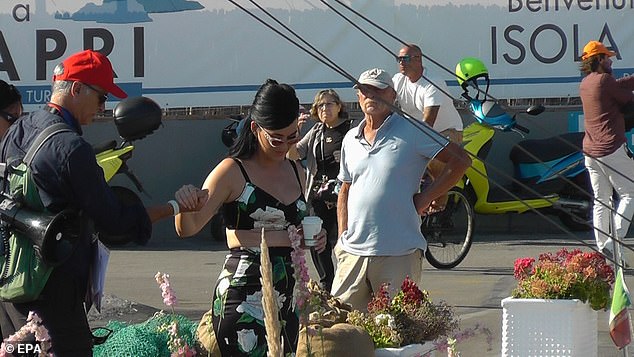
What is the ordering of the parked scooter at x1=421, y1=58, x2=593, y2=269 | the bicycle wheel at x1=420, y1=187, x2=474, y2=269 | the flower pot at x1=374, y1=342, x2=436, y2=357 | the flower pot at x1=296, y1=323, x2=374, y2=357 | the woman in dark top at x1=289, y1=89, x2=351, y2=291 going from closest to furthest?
the flower pot at x1=296, y1=323, x2=374, y2=357 < the flower pot at x1=374, y1=342, x2=436, y2=357 < the woman in dark top at x1=289, y1=89, x2=351, y2=291 < the bicycle wheel at x1=420, y1=187, x2=474, y2=269 < the parked scooter at x1=421, y1=58, x2=593, y2=269

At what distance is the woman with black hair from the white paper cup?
1.68m

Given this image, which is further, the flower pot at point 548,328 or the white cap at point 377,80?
the flower pot at point 548,328

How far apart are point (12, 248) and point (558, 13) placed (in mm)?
11043

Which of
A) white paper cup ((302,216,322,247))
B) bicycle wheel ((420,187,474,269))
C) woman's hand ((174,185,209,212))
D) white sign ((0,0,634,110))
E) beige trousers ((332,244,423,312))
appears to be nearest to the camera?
woman's hand ((174,185,209,212))

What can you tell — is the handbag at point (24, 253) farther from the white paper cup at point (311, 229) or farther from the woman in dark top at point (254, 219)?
the white paper cup at point (311, 229)

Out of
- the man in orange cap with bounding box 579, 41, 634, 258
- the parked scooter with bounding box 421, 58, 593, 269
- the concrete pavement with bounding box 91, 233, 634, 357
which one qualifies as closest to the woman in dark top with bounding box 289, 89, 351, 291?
the concrete pavement with bounding box 91, 233, 634, 357

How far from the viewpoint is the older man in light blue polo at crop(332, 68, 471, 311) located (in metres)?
6.18

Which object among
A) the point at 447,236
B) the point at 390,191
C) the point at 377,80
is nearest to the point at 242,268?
the point at 390,191

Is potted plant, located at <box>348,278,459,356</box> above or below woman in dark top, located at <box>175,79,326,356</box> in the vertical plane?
below

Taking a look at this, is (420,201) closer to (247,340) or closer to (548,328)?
(548,328)

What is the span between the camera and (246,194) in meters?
4.84

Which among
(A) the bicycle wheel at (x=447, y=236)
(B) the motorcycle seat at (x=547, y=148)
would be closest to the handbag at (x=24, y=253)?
Result: (A) the bicycle wheel at (x=447, y=236)

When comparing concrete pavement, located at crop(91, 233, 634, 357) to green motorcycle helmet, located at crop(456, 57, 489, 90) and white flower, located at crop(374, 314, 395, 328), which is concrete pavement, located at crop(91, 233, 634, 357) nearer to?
green motorcycle helmet, located at crop(456, 57, 489, 90)

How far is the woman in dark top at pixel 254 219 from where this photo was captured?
4773mm
